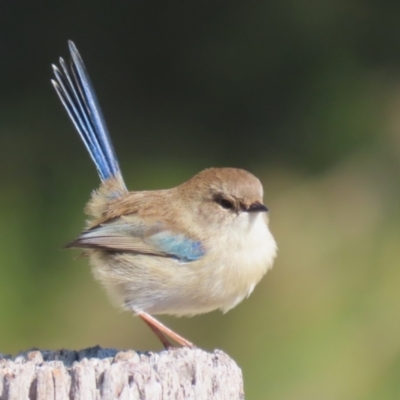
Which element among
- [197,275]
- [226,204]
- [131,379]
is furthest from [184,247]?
[131,379]

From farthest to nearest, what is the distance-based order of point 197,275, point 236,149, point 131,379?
point 236,149, point 197,275, point 131,379

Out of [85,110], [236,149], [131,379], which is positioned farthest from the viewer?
[236,149]

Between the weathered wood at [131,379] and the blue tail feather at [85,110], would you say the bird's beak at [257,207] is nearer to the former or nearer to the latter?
the blue tail feather at [85,110]

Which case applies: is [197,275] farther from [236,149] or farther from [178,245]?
[236,149]

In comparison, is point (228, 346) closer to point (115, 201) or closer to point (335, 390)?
point (335, 390)

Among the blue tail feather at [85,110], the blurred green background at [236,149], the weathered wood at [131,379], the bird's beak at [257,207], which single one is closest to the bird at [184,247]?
the bird's beak at [257,207]

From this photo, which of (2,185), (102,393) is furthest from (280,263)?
(102,393)
